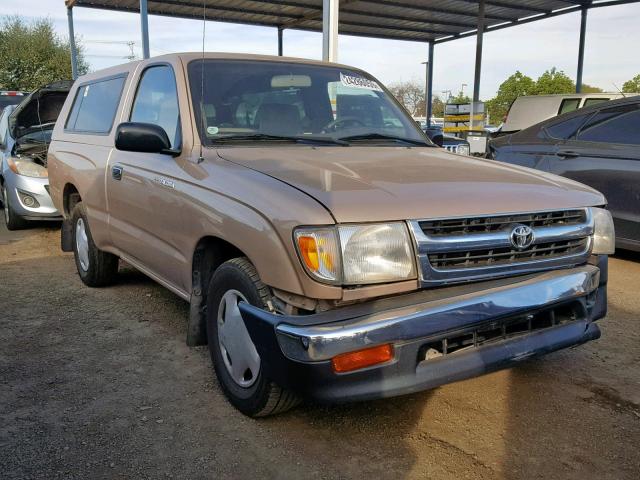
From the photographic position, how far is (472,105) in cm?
1977

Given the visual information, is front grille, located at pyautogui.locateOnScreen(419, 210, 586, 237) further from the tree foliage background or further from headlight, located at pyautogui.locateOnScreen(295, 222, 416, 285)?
the tree foliage background

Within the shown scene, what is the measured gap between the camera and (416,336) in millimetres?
2197

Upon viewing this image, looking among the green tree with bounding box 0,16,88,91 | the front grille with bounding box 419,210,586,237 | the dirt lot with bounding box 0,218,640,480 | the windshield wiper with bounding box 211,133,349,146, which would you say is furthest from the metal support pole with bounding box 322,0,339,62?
the green tree with bounding box 0,16,88,91

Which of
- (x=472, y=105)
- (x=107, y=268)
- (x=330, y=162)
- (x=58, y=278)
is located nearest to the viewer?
(x=330, y=162)

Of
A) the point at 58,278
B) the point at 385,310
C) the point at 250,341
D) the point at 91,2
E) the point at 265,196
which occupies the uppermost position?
the point at 91,2

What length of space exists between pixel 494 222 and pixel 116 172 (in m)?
2.61

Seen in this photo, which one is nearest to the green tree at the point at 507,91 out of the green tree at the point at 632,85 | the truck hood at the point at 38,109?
the green tree at the point at 632,85

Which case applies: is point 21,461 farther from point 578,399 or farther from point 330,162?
point 578,399

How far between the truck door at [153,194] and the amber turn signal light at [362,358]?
1.25 m

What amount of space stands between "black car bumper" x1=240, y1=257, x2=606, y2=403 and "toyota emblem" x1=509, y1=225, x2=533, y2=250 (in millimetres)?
146

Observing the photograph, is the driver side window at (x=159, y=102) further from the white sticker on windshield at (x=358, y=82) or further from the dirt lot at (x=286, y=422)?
the dirt lot at (x=286, y=422)

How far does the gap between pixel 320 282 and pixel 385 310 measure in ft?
0.87

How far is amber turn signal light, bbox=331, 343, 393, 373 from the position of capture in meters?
2.17

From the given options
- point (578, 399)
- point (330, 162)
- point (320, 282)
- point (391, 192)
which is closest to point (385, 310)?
point (320, 282)
